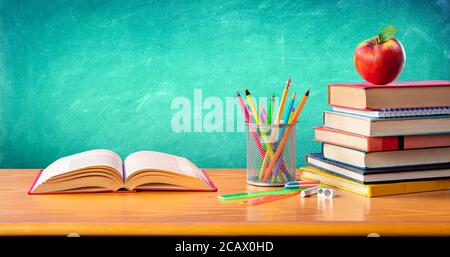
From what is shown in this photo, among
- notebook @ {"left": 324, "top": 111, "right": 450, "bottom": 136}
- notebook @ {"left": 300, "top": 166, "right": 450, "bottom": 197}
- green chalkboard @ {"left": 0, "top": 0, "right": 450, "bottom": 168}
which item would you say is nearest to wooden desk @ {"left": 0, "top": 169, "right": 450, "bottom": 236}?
notebook @ {"left": 300, "top": 166, "right": 450, "bottom": 197}

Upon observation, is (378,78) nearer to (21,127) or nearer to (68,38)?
(68,38)

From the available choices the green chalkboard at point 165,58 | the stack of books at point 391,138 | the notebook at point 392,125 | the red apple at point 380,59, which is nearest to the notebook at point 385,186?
the stack of books at point 391,138

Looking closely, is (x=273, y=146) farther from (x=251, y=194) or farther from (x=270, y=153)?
(x=251, y=194)

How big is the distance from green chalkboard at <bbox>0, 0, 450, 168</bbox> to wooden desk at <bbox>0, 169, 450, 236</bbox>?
2.12ft

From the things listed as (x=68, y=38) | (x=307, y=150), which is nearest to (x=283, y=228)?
(x=307, y=150)

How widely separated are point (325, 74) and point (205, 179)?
2.22 feet

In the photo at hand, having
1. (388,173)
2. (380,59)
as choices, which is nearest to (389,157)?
(388,173)

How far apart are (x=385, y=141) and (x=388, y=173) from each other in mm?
72

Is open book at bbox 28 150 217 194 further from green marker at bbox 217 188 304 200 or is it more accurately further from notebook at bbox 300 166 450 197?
notebook at bbox 300 166 450 197

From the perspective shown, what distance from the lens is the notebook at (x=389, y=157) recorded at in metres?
1.49

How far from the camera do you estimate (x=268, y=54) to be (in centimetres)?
215

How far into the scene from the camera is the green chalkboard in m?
2.13

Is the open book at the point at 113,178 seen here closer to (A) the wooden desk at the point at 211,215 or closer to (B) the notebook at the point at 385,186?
(A) the wooden desk at the point at 211,215

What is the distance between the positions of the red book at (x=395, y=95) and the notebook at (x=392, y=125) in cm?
3
